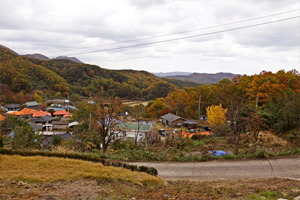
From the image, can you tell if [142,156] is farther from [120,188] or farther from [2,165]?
[2,165]

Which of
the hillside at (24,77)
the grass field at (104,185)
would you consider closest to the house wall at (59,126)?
the grass field at (104,185)

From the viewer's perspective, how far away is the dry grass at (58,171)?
6052mm

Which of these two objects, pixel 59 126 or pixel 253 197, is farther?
pixel 59 126

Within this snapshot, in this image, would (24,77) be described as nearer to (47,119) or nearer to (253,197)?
(47,119)

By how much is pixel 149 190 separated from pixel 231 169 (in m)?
3.16

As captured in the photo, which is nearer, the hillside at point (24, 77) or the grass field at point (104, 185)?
the grass field at point (104, 185)

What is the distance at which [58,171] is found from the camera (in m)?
6.43

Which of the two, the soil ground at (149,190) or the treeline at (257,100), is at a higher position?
the treeline at (257,100)

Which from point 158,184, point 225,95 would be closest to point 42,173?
point 158,184

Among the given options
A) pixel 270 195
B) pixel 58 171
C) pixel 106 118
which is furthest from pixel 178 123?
pixel 270 195

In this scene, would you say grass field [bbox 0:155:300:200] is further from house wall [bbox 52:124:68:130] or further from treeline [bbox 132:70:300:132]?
house wall [bbox 52:124:68:130]

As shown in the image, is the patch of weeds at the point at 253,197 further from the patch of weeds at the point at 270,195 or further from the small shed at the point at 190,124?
the small shed at the point at 190,124

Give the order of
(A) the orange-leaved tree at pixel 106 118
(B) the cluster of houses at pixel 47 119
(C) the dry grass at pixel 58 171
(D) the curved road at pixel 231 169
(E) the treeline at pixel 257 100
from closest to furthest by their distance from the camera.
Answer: (C) the dry grass at pixel 58 171
(D) the curved road at pixel 231 169
(A) the orange-leaved tree at pixel 106 118
(E) the treeline at pixel 257 100
(B) the cluster of houses at pixel 47 119

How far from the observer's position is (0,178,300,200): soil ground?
4.96 meters
